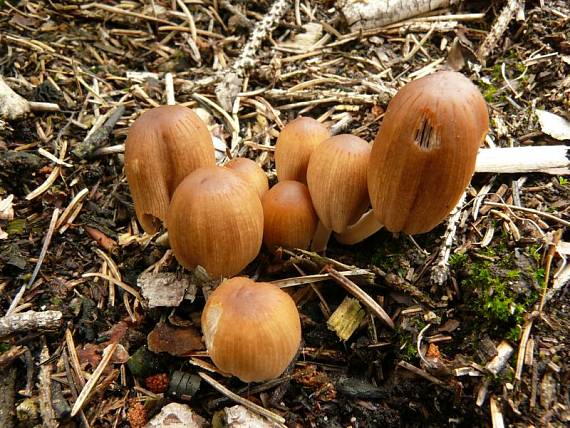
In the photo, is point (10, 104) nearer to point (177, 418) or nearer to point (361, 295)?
point (177, 418)

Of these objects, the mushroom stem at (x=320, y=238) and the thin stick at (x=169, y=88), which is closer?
the mushroom stem at (x=320, y=238)

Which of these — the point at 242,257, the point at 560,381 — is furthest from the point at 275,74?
the point at 560,381

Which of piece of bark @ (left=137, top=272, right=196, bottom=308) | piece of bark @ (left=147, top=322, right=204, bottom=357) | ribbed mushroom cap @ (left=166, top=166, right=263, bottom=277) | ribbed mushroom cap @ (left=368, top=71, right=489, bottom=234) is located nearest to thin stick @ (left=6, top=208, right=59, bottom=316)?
piece of bark @ (left=137, top=272, right=196, bottom=308)

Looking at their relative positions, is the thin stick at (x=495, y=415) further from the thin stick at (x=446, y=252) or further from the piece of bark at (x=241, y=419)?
the piece of bark at (x=241, y=419)

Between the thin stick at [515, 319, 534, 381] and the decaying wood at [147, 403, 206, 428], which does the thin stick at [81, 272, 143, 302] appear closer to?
the decaying wood at [147, 403, 206, 428]

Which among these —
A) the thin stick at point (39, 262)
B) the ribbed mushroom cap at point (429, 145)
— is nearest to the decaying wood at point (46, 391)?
the thin stick at point (39, 262)

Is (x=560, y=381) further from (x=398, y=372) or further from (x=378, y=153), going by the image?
(x=378, y=153)
